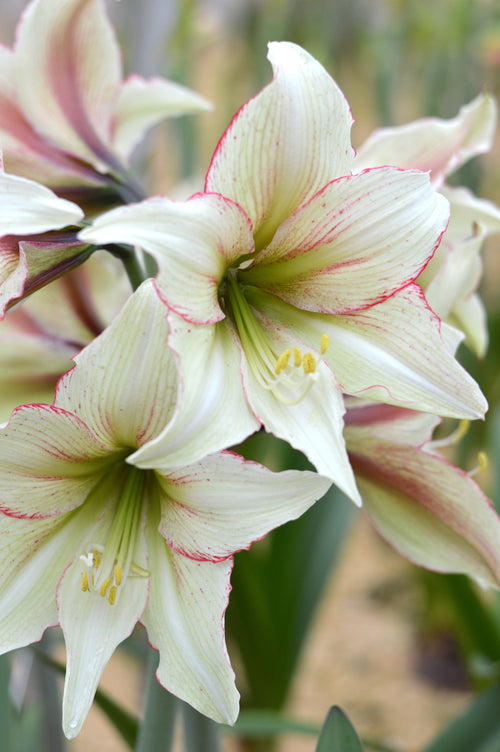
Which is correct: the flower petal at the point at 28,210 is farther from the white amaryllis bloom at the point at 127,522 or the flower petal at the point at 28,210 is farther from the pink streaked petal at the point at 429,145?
the pink streaked petal at the point at 429,145

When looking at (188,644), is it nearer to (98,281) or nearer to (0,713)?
(0,713)

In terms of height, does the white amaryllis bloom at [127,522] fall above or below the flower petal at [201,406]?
below

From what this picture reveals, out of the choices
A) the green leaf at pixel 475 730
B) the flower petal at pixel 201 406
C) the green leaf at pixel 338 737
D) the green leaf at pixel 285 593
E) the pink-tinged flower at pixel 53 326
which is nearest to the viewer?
the flower petal at pixel 201 406

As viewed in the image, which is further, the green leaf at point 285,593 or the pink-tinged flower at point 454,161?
the green leaf at point 285,593

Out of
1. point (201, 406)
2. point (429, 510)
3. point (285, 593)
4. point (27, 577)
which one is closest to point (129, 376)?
point (201, 406)

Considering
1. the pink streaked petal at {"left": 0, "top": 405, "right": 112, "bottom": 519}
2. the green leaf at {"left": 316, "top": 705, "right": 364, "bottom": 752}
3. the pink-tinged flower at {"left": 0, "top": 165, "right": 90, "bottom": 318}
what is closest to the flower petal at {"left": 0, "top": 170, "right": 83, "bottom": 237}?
the pink-tinged flower at {"left": 0, "top": 165, "right": 90, "bottom": 318}

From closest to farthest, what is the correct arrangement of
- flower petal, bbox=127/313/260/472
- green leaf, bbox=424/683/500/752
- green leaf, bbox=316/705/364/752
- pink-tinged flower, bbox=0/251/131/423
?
flower petal, bbox=127/313/260/472, green leaf, bbox=316/705/364/752, pink-tinged flower, bbox=0/251/131/423, green leaf, bbox=424/683/500/752

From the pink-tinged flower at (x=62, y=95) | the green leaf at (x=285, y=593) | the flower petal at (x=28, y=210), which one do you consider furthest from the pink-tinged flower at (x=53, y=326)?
the green leaf at (x=285, y=593)

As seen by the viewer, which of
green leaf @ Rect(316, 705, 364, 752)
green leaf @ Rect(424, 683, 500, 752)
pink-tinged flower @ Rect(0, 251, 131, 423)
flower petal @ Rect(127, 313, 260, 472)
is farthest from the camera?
green leaf @ Rect(424, 683, 500, 752)

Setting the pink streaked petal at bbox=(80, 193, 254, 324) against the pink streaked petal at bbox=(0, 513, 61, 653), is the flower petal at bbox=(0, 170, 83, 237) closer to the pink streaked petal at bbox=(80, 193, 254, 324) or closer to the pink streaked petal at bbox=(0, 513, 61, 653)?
the pink streaked petal at bbox=(80, 193, 254, 324)
